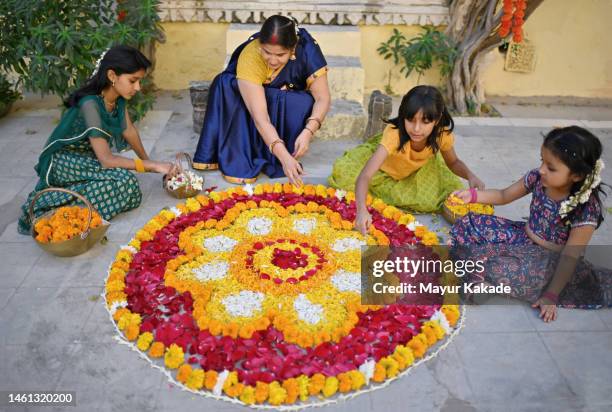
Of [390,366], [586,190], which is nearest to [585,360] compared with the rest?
[586,190]

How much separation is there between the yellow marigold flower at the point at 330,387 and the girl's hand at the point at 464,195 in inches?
50.8

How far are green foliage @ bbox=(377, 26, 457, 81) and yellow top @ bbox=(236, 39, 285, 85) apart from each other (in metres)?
2.27

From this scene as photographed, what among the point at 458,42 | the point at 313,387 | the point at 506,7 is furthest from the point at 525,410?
the point at 458,42

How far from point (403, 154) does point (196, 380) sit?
76.6 inches

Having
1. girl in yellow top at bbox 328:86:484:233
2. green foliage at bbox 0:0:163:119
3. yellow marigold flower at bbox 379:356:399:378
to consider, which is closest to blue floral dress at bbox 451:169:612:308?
girl in yellow top at bbox 328:86:484:233

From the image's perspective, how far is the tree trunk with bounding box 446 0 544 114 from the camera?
569 centimetres

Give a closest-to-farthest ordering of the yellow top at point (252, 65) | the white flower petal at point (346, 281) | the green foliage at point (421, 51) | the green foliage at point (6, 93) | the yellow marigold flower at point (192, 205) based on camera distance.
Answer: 1. the white flower petal at point (346, 281)
2. the yellow marigold flower at point (192, 205)
3. the yellow top at point (252, 65)
4. the green foliage at point (6, 93)
5. the green foliage at point (421, 51)

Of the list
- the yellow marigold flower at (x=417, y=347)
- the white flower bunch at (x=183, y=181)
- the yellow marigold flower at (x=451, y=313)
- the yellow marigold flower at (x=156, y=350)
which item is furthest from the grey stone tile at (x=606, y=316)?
the white flower bunch at (x=183, y=181)

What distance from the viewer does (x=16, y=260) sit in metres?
3.34

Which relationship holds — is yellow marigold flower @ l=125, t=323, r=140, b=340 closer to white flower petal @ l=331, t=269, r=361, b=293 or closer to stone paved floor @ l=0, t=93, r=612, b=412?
stone paved floor @ l=0, t=93, r=612, b=412

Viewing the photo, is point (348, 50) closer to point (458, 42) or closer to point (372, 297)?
point (458, 42)

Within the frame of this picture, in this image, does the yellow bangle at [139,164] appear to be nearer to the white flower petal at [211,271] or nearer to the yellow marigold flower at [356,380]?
the white flower petal at [211,271]

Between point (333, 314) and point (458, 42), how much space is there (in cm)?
415

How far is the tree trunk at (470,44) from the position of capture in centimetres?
569
